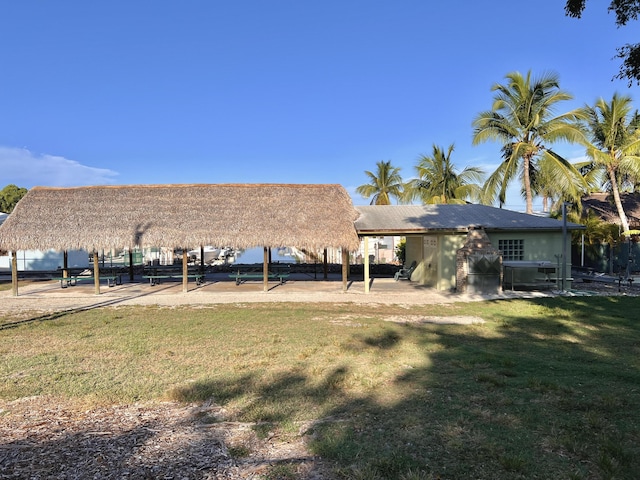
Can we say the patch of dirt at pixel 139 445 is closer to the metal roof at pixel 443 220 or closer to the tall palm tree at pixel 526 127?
the metal roof at pixel 443 220

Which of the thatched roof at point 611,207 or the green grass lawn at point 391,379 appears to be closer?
the green grass lawn at point 391,379

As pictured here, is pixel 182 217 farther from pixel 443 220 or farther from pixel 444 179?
pixel 444 179

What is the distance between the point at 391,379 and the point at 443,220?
1247 centimetres

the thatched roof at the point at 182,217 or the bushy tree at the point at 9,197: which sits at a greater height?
the bushy tree at the point at 9,197

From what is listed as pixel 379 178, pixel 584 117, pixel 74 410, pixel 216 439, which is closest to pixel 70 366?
pixel 74 410

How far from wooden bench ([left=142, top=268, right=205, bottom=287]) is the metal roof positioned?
8.02 m

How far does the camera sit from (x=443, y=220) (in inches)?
680

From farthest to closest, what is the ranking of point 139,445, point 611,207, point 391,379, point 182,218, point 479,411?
point 611,207 → point 182,218 → point 391,379 → point 479,411 → point 139,445

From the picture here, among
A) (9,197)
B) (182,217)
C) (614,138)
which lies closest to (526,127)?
(614,138)

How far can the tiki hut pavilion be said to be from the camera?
51.3 feet

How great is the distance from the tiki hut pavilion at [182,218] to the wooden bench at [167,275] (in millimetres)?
1987

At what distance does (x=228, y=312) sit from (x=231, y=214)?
238 inches

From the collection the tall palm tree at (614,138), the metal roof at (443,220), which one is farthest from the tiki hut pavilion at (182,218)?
the tall palm tree at (614,138)

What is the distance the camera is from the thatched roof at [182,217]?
15.6 metres
